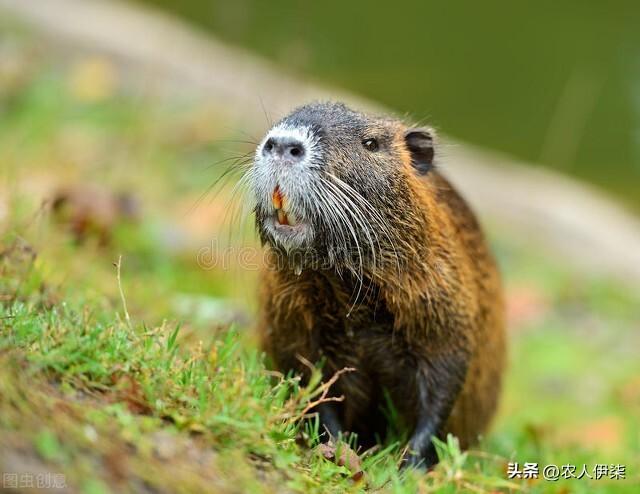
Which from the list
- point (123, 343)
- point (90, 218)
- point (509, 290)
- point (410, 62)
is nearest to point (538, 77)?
point (410, 62)

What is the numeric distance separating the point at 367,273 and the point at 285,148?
0.54 m

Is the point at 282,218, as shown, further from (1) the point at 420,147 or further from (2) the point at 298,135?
(1) the point at 420,147

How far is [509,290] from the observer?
24.1 feet

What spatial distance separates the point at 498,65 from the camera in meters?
13.6

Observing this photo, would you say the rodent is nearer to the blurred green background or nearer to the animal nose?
the animal nose

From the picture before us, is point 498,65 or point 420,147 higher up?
point 498,65

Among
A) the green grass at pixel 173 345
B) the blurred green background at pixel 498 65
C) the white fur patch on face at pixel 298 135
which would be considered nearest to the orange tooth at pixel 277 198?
the white fur patch on face at pixel 298 135

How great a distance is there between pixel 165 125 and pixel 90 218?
109 inches

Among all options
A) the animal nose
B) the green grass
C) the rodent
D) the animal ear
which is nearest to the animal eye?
the rodent

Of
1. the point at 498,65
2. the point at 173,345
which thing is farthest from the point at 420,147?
the point at 498,65

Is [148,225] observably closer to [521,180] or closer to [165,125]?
[165,125]

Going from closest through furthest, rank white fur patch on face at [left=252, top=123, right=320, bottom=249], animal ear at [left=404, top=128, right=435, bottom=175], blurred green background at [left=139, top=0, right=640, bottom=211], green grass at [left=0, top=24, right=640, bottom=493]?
green grass at [left=0, top=24, right=640, bottom=493] → white fur patch on face at [left=252, top=123, right=320, bottom=249] → animal ear at [left=404, top=128, right=435, bottom=175] → blurred green background at [left=139, top=0, right=640, bottom=211]

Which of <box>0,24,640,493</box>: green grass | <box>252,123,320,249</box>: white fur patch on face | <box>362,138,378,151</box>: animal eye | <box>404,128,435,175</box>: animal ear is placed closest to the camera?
<box>0,24,640,493</box>: green grass

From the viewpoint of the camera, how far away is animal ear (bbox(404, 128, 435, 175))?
390 cm
